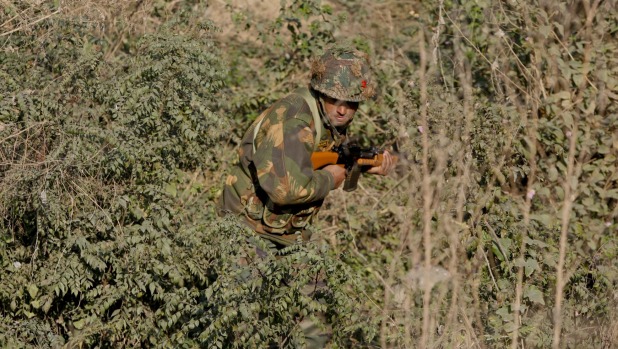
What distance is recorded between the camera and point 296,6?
7.33m

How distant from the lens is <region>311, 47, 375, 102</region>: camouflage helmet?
185 inches

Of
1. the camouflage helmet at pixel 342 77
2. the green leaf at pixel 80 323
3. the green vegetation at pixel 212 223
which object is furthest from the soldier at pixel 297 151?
the green leaf at pixel 80 323

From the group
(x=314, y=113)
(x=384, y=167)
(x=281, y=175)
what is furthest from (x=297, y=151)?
(x=384, y=167)

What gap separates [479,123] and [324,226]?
2156 millimetres

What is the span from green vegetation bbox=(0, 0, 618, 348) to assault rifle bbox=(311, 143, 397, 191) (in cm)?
28

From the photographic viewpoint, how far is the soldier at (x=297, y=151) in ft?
15.0

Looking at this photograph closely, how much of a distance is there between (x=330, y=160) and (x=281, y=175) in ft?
1.60

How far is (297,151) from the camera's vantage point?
4570 millimetres

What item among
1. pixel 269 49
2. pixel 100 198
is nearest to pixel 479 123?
pixel 100 198

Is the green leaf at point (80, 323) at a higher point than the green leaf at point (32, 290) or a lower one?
lower

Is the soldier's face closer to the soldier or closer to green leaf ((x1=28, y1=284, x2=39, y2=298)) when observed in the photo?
the soldier

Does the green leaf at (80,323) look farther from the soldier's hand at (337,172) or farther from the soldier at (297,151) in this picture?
the soldier's hand at (337,172)

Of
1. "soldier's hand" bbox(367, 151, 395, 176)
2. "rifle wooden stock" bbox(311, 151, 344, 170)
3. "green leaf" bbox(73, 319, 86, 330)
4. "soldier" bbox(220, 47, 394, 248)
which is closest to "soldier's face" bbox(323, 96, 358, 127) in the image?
"soldier" bbox(220, 47, 394, 248)

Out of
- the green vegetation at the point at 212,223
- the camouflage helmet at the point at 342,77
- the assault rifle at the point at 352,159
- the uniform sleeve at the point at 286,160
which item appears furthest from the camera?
the assault rifle at the point at 352,159
